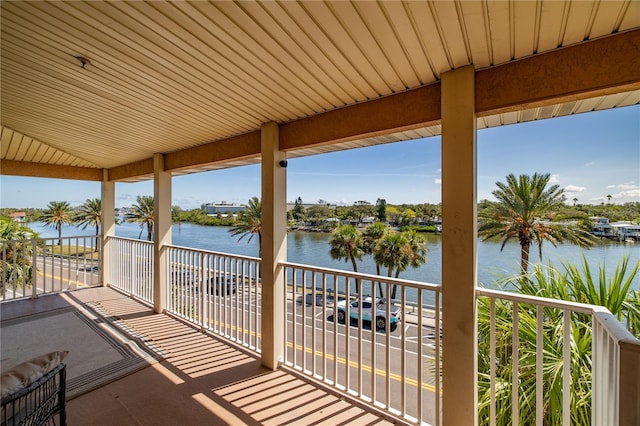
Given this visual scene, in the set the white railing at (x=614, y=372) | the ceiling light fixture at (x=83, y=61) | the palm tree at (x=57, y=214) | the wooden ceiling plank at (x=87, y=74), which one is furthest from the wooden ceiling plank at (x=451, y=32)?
the palm tree at (x=57, y=214)

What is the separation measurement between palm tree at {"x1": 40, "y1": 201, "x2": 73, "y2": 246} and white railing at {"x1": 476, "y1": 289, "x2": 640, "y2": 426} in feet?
78.4

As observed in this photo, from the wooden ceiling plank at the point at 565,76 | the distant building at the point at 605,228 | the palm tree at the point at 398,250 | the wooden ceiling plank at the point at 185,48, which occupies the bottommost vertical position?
the palm tree at the point at 398,250

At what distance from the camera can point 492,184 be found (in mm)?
8289

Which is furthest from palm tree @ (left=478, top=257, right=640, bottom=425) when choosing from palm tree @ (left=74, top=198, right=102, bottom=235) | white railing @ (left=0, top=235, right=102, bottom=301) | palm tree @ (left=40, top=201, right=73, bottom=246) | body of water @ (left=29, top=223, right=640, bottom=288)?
palm tree @ (left=40, top=201, right=73, bottom=246)

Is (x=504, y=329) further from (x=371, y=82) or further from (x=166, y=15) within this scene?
(x=166, y=15)

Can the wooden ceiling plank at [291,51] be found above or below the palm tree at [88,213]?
above

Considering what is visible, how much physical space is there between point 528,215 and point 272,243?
24.2 ft

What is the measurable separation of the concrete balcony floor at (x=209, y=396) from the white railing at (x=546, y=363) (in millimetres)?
863

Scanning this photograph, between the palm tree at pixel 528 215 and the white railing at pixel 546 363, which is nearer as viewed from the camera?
the white railing at pixel 546 363

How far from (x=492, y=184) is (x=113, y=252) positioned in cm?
939

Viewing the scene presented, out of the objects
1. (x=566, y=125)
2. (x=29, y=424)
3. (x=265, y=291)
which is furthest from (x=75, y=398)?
(x=566, y=125)

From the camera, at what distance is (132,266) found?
5.07 metres

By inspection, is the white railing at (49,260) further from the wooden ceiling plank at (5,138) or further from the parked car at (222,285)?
the parked car at (222,285)

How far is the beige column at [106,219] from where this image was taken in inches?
223
